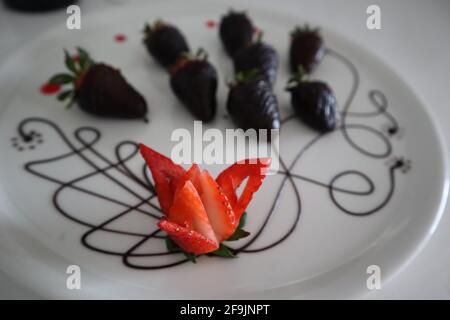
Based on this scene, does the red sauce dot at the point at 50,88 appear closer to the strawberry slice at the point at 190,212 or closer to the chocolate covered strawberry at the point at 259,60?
the chocolate covered strawberry at the point at 259,60

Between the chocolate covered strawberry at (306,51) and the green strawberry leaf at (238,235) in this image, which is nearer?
the green strawberry leaf at (238,235)

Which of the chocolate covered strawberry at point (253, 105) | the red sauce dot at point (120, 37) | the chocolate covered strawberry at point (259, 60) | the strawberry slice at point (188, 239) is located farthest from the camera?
the red sauce dot at point (120, 37)

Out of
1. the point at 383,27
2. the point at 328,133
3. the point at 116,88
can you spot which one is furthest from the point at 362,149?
the point at 383,27

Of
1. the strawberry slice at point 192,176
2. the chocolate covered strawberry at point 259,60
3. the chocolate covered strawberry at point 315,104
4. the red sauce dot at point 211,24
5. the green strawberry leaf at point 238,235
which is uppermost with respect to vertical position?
the red sauce dot at point 211,24

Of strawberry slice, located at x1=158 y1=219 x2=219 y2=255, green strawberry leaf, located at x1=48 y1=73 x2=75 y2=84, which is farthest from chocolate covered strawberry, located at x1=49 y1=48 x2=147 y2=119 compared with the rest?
strawberry slice, located at x1=158 y1=219 x2=219 y2=255

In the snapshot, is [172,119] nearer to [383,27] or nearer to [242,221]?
[242,221]

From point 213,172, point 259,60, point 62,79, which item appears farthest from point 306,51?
point 62,79

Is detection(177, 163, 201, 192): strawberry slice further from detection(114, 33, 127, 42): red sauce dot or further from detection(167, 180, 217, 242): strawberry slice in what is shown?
detection(114, 33, 127, 42): red sauce dot

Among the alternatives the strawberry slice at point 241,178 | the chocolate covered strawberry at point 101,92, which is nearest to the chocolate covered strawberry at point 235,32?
the chocolate covered strawberry at point 101,92
